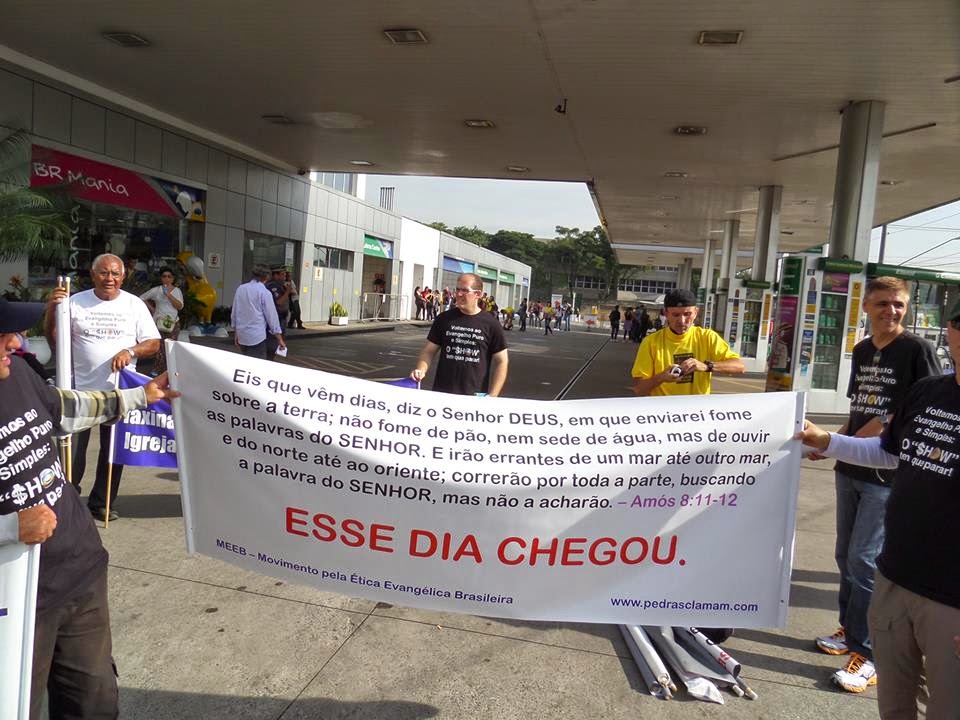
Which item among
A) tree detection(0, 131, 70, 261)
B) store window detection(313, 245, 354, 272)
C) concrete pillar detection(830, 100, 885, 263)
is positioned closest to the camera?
tree detection(0, 131, 70, 261)

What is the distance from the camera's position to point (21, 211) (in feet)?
32.0

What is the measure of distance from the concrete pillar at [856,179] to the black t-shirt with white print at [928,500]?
1075 cm

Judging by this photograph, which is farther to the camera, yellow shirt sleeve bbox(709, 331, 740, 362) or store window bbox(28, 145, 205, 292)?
store window bbox(28, 145, 205, 292)

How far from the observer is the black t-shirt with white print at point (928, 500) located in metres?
2.06

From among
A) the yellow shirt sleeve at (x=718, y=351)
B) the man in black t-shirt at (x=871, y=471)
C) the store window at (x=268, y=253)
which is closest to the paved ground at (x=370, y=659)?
the man in black t-shirt at (x=871, y=471)

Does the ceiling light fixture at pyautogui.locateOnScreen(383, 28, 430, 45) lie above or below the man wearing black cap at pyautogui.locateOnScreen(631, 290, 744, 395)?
above

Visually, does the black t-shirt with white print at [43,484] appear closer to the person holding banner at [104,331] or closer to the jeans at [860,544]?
the person holding banner at [104,331]

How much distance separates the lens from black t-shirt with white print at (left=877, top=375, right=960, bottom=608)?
2.06 m

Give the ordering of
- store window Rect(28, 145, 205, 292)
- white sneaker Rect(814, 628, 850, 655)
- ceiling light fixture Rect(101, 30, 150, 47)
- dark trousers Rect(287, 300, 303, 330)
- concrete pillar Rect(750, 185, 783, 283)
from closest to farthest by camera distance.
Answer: white sneaker Rect(814, 628, 850, 655), ceiling light fixture Rect(101, 30, 150, 47), store window Rect(28, 145, 205, 292), concrete pillar Rect(750, 185, 783, 283), dark trousers Rect(287, 300, 303, 330)

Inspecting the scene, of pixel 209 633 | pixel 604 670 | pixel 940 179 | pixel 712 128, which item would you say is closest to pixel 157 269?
pixel 712 128

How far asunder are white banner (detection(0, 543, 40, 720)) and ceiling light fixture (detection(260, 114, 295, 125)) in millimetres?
14537

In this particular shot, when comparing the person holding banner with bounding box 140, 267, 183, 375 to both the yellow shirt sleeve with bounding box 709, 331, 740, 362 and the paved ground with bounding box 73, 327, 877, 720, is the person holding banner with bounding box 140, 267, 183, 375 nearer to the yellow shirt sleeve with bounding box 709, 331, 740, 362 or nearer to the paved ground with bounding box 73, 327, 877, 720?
the paved ground with bounding box 73, 327, 877, 720

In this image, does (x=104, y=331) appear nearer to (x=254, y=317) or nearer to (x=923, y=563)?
(x=254, y=317)

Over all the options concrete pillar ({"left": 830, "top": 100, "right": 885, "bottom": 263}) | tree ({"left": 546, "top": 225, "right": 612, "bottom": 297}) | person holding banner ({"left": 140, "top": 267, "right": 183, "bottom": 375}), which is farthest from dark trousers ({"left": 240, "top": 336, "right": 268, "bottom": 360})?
tree ({"left": 546, "top": 225, "right": 612, "bottom": 297})
